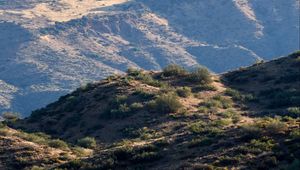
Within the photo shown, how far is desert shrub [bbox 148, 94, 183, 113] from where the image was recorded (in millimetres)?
60969

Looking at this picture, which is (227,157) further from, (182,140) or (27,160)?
(27,160)

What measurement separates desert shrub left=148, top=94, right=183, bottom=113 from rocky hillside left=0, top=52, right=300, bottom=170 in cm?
6

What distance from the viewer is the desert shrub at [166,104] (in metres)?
61.0

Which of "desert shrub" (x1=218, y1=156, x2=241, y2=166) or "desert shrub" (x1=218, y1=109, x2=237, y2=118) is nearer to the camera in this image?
"desert shrub" (x1=218, y1=156, x2=241, y2=166)

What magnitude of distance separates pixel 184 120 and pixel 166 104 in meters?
3.43

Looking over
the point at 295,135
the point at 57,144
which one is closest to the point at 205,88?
the point at 57,144

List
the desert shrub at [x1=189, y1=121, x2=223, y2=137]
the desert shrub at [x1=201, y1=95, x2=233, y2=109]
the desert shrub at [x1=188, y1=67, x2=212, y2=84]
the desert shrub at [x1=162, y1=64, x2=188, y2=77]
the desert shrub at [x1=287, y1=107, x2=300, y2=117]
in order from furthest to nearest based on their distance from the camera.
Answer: the desert shrub at [x1=162, y1=64, x2=188, y2=77], the desert shrub at [x1=188, y1=67, x2=212, y2=84], the desert shrub at [x1=201, y1=95, x2=233, y2=109], the desert shrub at [x1=287, y1=107, x2=300, y2=117], the desert shrub at [x1=189, y1=121, x2=223, y2=137]

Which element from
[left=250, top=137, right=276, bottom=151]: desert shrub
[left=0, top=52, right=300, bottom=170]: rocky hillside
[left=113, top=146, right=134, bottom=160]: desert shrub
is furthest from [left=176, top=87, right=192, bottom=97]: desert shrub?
[left=250, top=137, right=276, bottom=151]: desert shrub

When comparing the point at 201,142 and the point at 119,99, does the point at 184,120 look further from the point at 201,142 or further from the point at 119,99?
the point at 201,142

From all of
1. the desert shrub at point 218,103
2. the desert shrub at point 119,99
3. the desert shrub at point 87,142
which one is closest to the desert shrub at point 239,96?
the desert shrub at point 218,103

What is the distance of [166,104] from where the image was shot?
201ft

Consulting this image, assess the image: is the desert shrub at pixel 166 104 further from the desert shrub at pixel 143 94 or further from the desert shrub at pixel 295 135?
the desert shrub at pixel 295 135

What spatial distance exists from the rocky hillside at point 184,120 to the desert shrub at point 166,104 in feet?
0.21

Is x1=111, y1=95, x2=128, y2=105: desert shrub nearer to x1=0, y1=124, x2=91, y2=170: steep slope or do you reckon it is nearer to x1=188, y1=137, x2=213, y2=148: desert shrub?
x1=0, y1=124, x2=91, y2=170: steep slope
